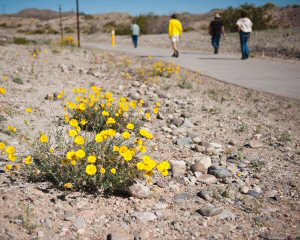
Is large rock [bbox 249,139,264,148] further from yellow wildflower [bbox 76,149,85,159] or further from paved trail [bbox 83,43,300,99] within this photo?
yellow wildflower [bbox 76,149,85,159]

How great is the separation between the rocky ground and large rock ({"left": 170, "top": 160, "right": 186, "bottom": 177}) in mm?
13

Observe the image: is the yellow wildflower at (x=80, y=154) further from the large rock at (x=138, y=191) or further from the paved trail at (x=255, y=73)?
the paved trail at (x=255, y=73)

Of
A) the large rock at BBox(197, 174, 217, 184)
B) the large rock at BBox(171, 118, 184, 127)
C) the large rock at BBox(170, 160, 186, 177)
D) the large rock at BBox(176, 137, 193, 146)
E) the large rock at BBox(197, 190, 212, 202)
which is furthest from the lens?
the large rock at BBox(171, 118, 184, 127)

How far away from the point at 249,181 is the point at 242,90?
4.69m

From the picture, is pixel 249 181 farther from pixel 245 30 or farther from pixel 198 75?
pixel 245 30

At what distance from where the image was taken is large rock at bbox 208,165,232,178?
4036 millimetres

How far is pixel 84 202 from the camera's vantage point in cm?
325

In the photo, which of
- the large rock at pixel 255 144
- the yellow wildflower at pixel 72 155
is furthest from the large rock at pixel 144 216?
the large rock at pixel 255 144

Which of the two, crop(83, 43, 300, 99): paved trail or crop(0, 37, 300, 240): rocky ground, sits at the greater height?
crop(83, 43, 300, 99): paved trail

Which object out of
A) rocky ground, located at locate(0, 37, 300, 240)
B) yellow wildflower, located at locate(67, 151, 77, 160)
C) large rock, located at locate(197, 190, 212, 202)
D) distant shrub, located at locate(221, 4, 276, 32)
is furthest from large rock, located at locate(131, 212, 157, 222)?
distant shrub, located at locate(221, 4, 276, 32)

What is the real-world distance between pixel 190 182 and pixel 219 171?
0.44 metres

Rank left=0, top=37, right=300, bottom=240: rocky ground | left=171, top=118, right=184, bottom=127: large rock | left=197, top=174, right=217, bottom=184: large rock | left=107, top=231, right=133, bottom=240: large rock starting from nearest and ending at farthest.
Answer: left=107, top=231, right=133, bottom=240: large rock → left=0, top=37, right=300, bottom=240: rocky ground → left=197, top=174, right=217, bottom=184: large rock → left=171, top=118, right=184, bottom=127: large rock

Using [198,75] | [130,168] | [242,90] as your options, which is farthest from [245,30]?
[130,168]

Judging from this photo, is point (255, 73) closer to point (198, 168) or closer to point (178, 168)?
point (198, 168)
